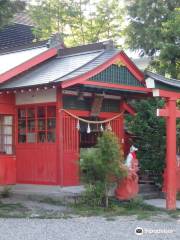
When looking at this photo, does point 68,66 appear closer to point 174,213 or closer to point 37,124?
point 37,124

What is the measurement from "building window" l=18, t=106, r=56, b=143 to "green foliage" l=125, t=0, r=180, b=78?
7.01m

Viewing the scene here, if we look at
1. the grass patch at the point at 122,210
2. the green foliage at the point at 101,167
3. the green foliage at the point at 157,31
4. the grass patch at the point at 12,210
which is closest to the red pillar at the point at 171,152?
the grass patch at the point at 122,210

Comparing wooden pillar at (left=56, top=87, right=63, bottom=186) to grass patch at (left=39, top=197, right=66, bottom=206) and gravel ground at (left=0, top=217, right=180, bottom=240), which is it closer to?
grass patch at (left=39, top=197, right=66, bottom=206)

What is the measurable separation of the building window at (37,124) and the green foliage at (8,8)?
4.61 metres

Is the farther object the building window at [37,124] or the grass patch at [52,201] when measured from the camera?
the building window at [37,124]

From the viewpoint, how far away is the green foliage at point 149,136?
1459cm

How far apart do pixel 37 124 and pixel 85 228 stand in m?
5.43

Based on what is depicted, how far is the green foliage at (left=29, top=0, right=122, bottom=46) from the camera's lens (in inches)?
1021

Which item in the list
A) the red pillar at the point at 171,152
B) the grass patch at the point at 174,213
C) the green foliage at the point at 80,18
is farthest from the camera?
the green foliage at the point at 80,18

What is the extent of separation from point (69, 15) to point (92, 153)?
610 inches

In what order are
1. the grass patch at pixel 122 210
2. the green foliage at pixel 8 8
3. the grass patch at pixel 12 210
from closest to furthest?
the grass patch at pixel 12 210, the grass patch at pixel 122 210, the green foliage at pixel 8 8

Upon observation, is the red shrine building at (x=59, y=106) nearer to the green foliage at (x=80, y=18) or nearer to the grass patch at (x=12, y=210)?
the grass patch at (x=12, y=210)

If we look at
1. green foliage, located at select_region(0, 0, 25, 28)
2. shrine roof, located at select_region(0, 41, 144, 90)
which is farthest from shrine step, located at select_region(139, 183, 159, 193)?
green foliage, located at select_region(0, 0, 25, 28)

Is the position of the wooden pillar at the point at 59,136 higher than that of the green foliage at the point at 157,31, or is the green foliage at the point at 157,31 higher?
the green foliage at the point at 157,31
